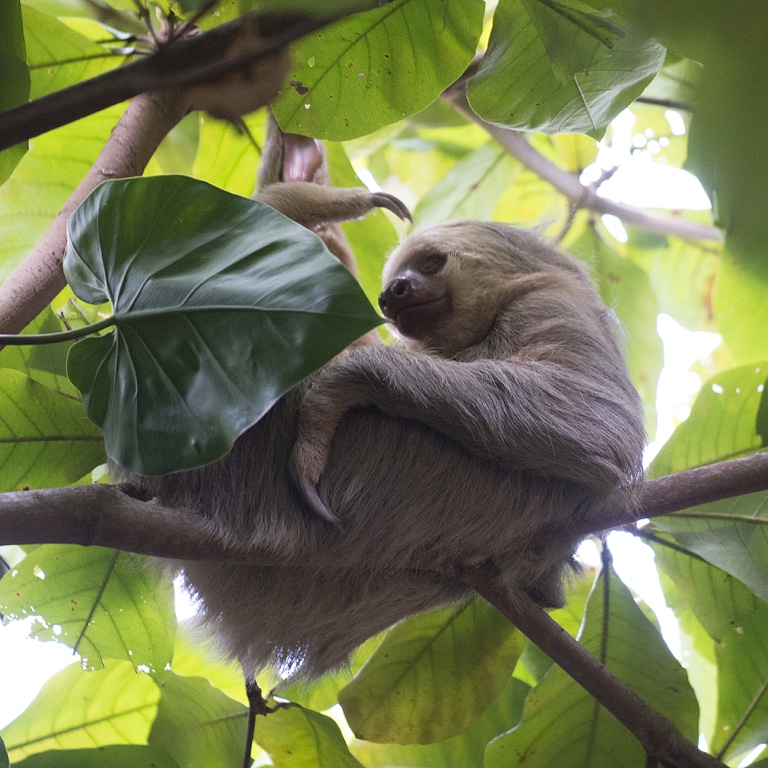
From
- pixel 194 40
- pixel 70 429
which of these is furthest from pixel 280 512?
pixel 194 40

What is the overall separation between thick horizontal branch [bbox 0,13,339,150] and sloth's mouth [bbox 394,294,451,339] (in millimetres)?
2291

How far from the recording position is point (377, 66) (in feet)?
7.41

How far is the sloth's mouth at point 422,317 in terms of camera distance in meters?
2.95

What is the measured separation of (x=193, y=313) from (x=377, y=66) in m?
1.18

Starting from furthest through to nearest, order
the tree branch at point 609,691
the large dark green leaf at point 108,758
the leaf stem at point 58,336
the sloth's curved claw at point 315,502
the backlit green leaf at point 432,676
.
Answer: the backlit green leaf at point 432,676 → the large dark green leaf at point 108,758 → the tree branch at point 609,691 → the sloth's curved claw at point 315,502 → the leaf stem at point 58,336

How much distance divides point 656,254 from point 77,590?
Result: 3526 mm

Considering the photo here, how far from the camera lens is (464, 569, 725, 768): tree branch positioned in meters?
2.07

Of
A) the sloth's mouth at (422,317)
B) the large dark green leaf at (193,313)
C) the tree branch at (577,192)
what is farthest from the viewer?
the tree branch at (577,192)

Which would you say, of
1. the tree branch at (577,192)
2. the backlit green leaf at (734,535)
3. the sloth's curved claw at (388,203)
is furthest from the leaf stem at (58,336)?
the tree branch at (577,192)

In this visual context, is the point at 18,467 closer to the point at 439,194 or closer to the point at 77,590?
the point at 77,590

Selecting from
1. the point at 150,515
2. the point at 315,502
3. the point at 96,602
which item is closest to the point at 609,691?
the point at 315,502

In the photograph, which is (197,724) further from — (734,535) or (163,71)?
(163,71)

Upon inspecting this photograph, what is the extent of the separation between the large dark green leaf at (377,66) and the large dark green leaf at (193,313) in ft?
2.89

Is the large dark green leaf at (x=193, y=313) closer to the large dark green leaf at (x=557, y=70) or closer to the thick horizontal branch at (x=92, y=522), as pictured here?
the thick horizontal branch at (x=92, y=522)
